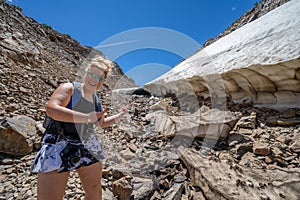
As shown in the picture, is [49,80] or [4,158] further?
[49,80]

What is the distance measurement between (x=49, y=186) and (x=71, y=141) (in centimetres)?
34

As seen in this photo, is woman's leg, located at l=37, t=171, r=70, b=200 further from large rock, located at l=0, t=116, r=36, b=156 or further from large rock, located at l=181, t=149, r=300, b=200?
large rock, located at l=0, t=116, r=36, b=156

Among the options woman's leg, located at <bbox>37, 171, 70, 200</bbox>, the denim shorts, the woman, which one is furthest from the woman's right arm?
woman's leg, located at <bbox>37, 171, 70, 200</bbox>

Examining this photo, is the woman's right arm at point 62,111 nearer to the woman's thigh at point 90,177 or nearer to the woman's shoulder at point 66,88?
the woman's shoulder at point 66,88

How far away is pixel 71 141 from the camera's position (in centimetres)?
131

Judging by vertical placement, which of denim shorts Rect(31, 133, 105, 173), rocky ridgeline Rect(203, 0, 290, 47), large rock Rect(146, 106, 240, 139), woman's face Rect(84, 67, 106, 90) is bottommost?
denim shorts Rect(31, 133, 105, 173)

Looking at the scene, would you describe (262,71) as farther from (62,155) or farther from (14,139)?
(14,139)

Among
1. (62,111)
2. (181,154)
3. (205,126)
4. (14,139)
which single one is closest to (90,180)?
(62,111)

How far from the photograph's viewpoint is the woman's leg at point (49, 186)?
1143 mm

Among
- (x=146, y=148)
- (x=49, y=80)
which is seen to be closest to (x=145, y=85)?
(x=49, y=80)

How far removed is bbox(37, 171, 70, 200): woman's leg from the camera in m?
1.14

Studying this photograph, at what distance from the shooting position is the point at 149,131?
354cm

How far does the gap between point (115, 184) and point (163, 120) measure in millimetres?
1964

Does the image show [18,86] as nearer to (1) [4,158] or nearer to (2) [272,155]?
(1) [4,158]
